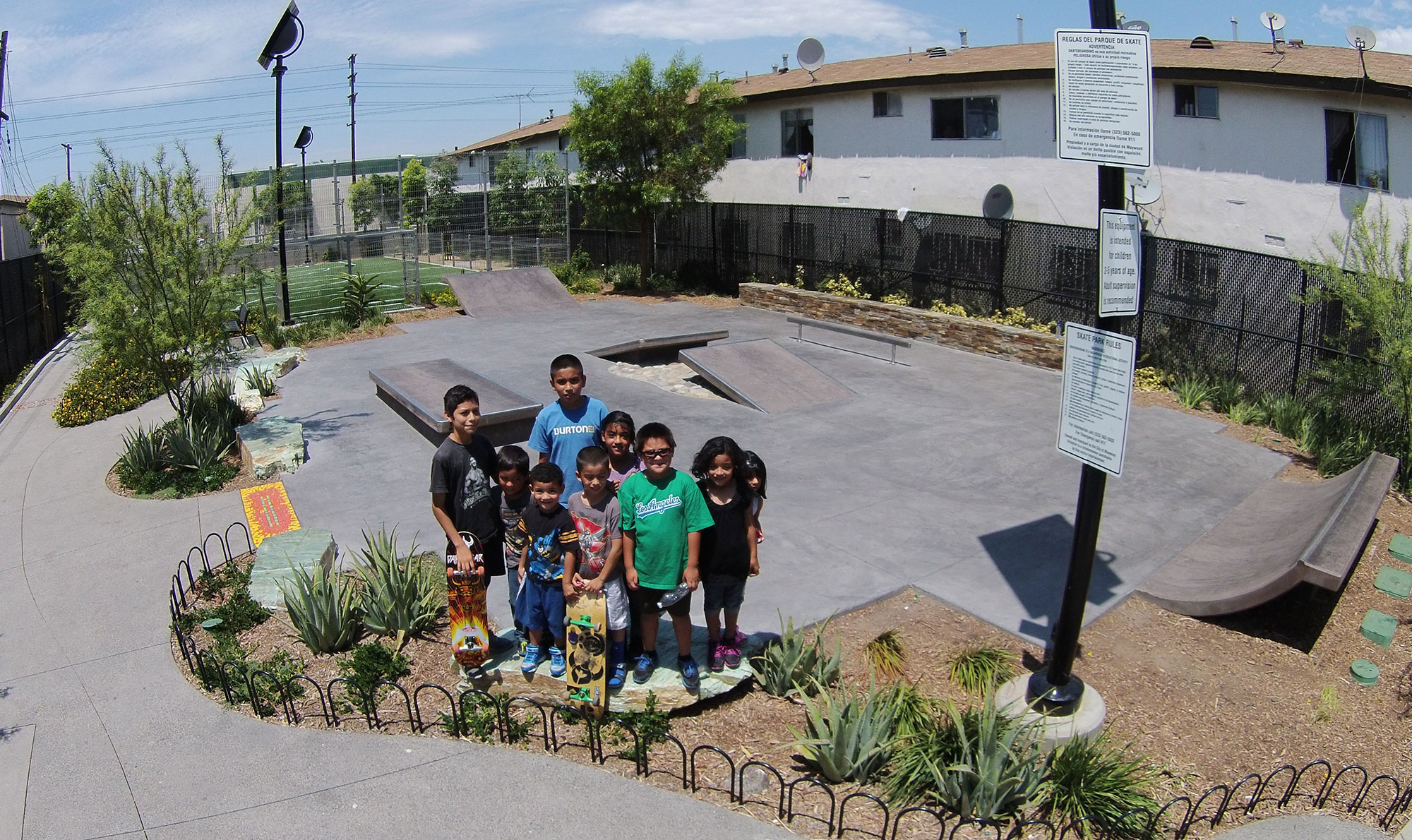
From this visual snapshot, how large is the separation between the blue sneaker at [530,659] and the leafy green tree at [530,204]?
70.1ft

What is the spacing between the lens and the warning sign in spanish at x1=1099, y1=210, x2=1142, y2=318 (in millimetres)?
5023

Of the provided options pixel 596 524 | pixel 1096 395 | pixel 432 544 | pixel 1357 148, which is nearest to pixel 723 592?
pixel 596 524

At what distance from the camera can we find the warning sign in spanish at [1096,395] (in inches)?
201

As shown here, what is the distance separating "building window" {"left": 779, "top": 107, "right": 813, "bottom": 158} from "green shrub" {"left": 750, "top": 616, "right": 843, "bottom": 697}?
2123 cm

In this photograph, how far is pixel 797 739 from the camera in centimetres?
514

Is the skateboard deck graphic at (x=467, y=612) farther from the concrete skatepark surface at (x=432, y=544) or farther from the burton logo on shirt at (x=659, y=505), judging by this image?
the burton logo on shirt at (x=659, y=505)

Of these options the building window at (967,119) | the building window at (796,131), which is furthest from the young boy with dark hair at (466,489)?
the building window at (796,131)

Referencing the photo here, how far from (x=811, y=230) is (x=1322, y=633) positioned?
15325mm

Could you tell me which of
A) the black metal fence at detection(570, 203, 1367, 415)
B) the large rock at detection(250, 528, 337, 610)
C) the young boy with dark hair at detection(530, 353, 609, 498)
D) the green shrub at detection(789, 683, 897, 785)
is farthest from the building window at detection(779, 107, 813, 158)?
the green shrub at detection(789, 683, 897, 785)

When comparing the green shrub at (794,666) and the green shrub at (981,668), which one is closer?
the green shrub at (794,666)

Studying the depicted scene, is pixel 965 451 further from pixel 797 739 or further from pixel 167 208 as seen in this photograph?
pixel 167 208

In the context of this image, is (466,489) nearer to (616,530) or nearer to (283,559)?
(616,530)

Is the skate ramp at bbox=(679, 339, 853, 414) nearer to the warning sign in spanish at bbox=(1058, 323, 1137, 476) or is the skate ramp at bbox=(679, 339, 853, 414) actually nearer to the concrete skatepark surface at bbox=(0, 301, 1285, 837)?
the concrete skatepark surface at bbox=(0, 301, 1285, 837)

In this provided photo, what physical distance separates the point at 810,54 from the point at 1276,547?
20.9 meters
